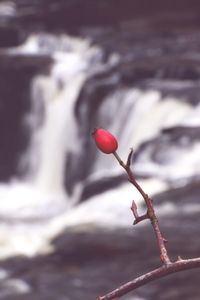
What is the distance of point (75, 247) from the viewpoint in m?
5.25

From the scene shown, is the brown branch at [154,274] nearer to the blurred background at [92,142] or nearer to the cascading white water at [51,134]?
the blurred background at [92,142]


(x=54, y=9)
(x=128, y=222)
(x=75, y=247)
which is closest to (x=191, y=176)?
(x=128, y=222)

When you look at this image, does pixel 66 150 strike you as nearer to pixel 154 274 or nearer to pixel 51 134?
pixel 51 134

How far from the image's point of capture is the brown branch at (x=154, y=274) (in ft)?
2.58

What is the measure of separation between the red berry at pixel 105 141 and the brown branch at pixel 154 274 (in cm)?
12

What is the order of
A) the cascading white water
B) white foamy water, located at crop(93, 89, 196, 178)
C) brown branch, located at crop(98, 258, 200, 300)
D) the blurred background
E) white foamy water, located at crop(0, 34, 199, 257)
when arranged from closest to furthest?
brown branch, located at crop(98, 258, 200, 300), the blurred background, white foamy water, located at crop(0, 34, 199, 257), white foamy water, located at crop(93, 89, 196, 178), the cascading white water

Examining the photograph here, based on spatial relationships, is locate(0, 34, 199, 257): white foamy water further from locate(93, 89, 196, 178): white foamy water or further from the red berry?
the red berry

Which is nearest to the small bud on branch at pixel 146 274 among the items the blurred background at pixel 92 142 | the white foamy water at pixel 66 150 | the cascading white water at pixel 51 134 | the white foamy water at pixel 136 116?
the blurred background at pixel 92 142

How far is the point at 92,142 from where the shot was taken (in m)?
9.28

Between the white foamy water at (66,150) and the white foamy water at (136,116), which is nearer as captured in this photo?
the white foamy water at (66,150)

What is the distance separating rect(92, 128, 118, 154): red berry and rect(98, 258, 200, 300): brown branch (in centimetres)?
12

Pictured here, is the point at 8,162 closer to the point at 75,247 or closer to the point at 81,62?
the point at 81,62

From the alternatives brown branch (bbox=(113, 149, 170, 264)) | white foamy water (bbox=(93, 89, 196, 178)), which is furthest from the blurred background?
brown branch (bbox=(113, 149, 170, 264))

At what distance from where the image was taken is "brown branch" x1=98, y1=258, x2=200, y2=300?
787mm
